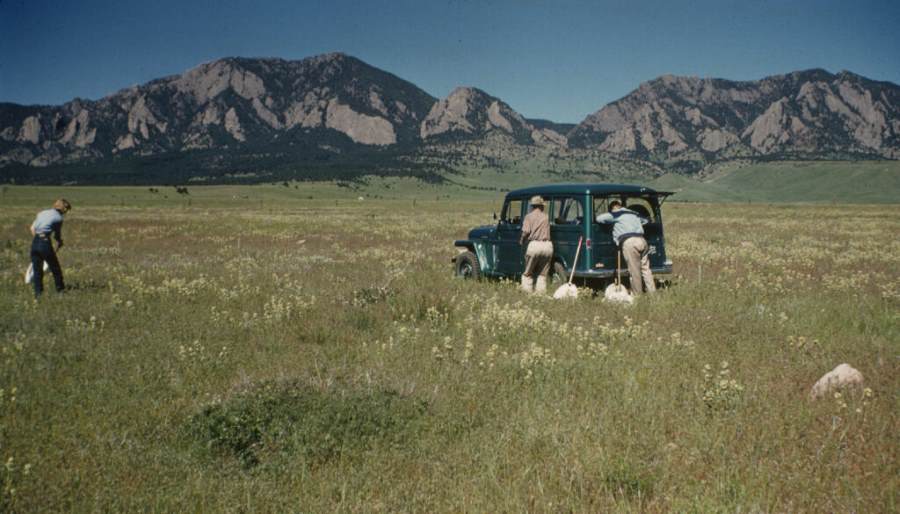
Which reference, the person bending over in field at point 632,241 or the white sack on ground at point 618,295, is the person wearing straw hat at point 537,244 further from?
the white sack on ground at point 618,295

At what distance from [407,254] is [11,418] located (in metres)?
17.9

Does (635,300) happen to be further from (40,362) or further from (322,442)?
(40,362)

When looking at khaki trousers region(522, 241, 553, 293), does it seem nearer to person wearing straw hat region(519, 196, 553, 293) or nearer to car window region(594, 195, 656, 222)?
person wearing straw hat region(519, 196, 553, 293)

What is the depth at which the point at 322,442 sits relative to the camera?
200 inches

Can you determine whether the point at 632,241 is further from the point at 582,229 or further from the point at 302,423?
the point at 302,423

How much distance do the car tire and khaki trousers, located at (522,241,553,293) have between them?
2869 millimetres

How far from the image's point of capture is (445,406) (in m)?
5.89

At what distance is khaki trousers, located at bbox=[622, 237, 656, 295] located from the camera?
39.2 feet

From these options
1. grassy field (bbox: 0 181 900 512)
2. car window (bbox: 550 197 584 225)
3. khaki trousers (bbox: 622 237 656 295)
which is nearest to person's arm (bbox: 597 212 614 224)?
car window (bbox: 550 197 584 225)

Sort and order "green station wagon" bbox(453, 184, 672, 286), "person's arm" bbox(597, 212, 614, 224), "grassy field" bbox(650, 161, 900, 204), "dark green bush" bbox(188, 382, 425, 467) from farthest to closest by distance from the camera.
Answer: "grassy field" bbox(650, 161, 900, 204) → "green station wagon" bbox(453, 184, 672, 286) → "person's arm" bbox(597, 212, 614, 224) → "dark green bush" bbox(188, 382, 425, 467)

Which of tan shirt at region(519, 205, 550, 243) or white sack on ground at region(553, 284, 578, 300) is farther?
tan shirt at region(519, 205, 550, 243)

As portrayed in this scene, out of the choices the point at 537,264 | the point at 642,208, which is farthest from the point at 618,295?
the point at 642,208

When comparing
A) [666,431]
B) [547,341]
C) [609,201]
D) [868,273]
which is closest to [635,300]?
[609,201]

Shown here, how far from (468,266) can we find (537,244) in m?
4.14
